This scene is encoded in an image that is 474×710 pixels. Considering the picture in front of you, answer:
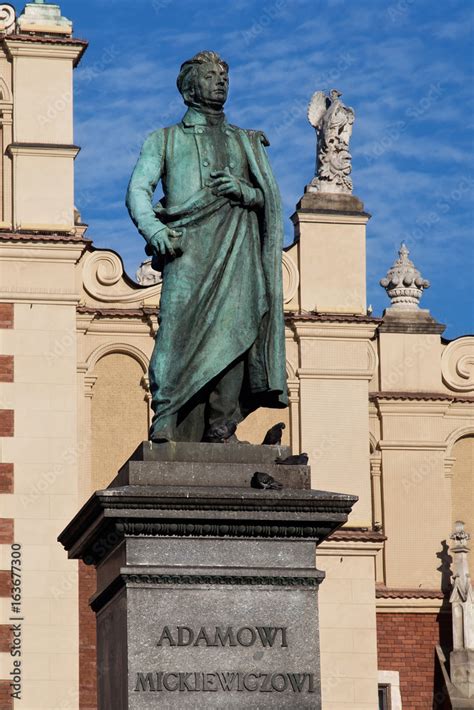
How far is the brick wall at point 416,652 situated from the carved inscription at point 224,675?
772 inches

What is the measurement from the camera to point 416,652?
3133 cm

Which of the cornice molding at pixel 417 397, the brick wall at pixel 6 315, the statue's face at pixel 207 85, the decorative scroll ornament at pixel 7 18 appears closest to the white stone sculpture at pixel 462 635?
the cornice molding at pixel 417 397

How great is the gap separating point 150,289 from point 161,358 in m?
17.7

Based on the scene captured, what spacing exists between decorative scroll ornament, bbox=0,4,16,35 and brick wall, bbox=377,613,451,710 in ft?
33.1

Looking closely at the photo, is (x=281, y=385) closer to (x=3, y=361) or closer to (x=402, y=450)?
(x=3, y=361)

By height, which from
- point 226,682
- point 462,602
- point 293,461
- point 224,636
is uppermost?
point 462,602

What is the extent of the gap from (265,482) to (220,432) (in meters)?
0.56

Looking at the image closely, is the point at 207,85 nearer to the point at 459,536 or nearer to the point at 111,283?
the point at 111,283

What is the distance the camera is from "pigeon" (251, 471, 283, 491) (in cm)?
1182

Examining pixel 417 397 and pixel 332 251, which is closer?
pixel 332 251

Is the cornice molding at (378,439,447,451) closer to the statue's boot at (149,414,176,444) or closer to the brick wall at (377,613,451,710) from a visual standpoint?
the brick wall at (377,613,451,710)

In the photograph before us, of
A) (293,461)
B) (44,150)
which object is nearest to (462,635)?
(44,150)

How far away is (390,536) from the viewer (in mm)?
31953

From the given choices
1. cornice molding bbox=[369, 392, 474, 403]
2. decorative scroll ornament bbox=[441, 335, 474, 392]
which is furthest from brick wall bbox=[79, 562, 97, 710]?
decorative scroll ornament bbox=[441, 335, 474, 392]
